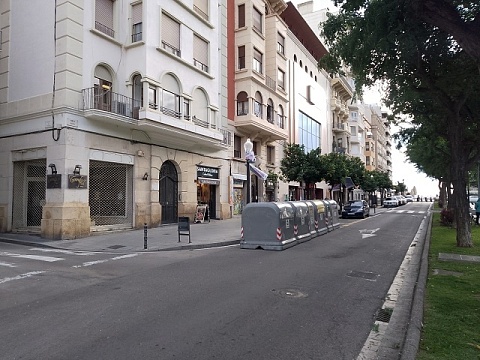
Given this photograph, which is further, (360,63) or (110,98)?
(110,98)

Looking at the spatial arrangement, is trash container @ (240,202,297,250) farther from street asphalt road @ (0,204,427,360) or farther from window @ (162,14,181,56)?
window @ (162,14,181,56)

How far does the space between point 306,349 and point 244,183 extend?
24.9 metres

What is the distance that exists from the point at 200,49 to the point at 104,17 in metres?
6.15

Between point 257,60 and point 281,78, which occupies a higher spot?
point 281,78

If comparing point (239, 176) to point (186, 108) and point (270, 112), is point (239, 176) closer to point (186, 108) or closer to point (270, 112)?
point (270, 112)

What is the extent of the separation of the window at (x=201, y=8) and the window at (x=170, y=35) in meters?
2.64

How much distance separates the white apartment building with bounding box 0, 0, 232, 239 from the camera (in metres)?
15.8

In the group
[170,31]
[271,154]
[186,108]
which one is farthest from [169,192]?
[271,154]

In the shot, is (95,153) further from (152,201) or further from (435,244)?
(435,244)

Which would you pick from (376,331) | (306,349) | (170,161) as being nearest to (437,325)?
(376,331)

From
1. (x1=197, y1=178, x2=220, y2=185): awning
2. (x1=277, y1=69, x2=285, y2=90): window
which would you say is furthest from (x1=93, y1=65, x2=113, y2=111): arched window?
(x1=277, y1=69, x2=285, y2=90): window

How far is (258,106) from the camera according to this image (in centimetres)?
2858

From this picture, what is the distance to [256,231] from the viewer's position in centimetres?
1295

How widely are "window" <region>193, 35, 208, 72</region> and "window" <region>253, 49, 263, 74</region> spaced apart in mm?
6022
